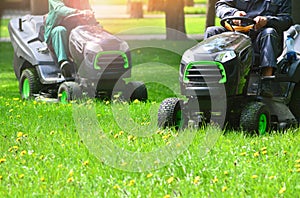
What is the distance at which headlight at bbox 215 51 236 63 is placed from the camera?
5598 mm

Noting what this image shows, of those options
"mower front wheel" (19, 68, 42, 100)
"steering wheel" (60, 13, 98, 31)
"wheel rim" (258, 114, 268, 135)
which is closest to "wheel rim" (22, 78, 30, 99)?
"mower front wheel" (19, 68, 42, 100)

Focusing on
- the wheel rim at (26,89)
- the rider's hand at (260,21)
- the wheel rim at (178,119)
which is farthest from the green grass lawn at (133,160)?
the wheel rim at (26,89)

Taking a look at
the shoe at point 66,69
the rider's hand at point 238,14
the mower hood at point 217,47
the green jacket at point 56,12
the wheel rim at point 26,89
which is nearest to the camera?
the mower hood at point 217,47

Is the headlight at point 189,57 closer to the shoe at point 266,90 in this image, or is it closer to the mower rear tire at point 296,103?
the shoe at point 266,90

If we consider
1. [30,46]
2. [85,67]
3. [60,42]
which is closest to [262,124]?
[85,67]

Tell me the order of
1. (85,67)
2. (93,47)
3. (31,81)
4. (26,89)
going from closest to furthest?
(93,47) → (85,67) → (31,81) → (26,89)

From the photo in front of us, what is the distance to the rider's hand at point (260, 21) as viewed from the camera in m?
Answer: 6.02

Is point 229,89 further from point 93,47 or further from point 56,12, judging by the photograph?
point 56,12

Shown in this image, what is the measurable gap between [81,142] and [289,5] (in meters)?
2.30

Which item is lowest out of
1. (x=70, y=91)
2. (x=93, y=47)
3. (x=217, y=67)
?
(x=70, y=91)

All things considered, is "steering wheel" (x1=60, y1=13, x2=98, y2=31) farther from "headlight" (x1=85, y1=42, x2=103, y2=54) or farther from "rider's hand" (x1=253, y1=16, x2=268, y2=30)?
"rider's hand" (x1=253, y1=16, x2=268, y2=30)

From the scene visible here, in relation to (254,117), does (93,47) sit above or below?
above

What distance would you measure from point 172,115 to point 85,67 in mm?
2251

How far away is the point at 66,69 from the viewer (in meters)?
8.20
